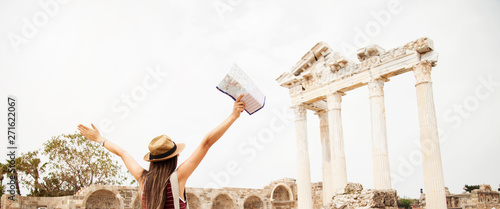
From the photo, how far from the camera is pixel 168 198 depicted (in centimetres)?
221

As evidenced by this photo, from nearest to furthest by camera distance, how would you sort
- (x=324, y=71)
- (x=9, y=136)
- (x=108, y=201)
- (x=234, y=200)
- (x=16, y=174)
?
(x=9, y=136)
(x=324, y=71)
(x=108, y=201)
(x=16, y=174)
(x=234, y=200)

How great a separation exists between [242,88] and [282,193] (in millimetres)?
28014

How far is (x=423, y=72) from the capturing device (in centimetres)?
1620

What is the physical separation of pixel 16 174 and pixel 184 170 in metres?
26.3

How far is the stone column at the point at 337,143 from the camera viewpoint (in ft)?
62.1

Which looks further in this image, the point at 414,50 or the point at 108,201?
the point at 108,201

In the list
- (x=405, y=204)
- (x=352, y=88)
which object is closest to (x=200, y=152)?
(x=352, y=88)

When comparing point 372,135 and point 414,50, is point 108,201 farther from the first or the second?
point 414,50

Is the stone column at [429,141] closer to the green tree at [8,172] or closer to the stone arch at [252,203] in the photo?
the stone arch at [252,203]

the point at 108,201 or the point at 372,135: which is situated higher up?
the point at 372,135

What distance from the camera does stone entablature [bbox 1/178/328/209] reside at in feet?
65.3

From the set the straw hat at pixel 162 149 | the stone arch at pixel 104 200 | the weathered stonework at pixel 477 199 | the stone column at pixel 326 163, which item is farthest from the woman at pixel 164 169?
the weathered stonework at pixel 477 199

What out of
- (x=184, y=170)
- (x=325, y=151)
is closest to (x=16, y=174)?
(x=325, y=151)

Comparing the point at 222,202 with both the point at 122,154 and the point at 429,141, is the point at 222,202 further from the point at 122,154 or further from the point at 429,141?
the point at 122,154
